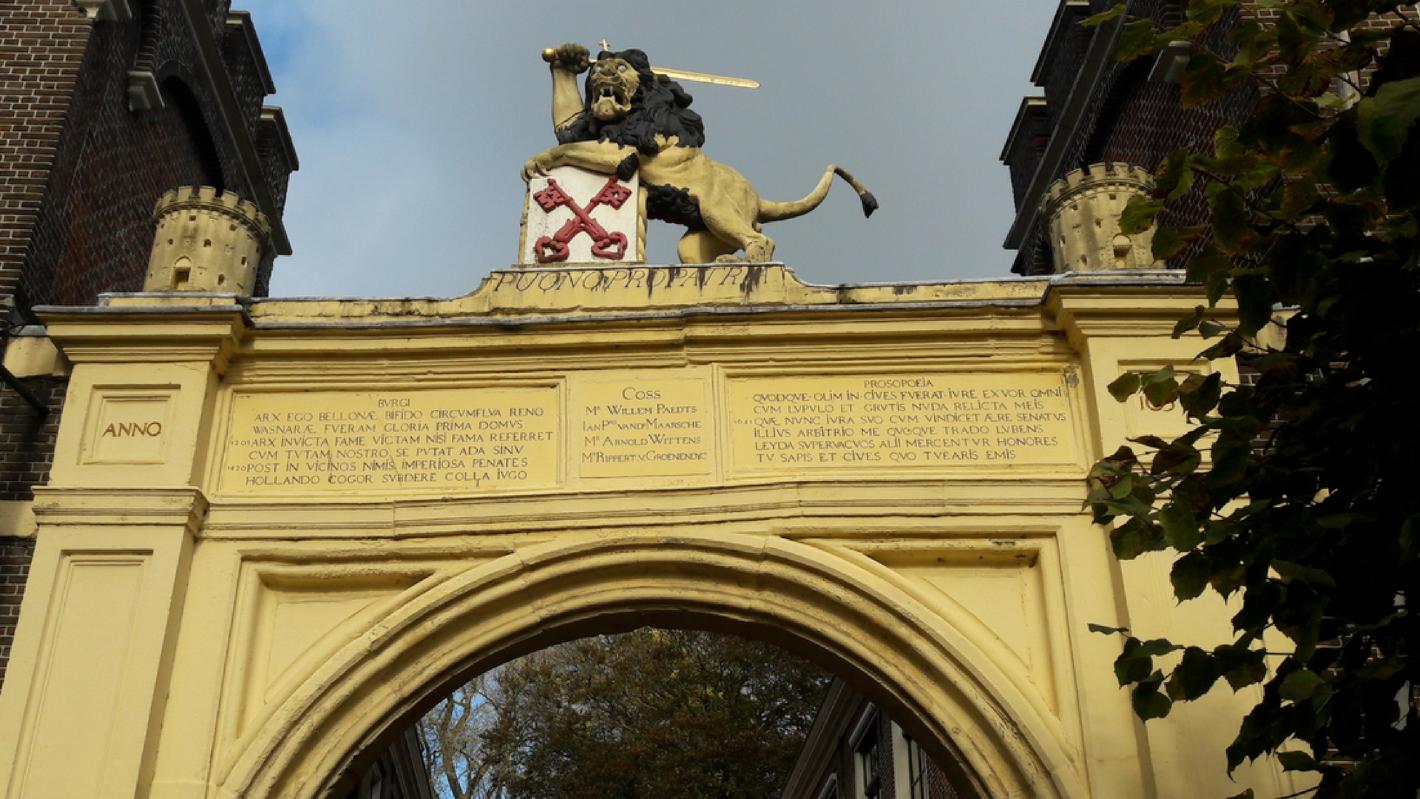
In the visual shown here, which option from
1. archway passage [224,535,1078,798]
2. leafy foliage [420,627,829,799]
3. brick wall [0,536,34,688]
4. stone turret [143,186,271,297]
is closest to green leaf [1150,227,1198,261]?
archway passage [224,535,1078,798]

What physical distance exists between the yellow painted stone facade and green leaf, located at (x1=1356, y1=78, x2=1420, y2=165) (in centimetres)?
465

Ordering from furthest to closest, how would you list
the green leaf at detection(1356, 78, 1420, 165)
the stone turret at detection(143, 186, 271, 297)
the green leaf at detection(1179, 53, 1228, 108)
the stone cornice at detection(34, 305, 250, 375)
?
Result: the stone turret at detection(143, 186, 271, 297) → the stone cornice at detection(34, 305, 250, 375) → the green leaf at detection(1179, 53, 1228, 108) → the green leaf at detection(1356, 78, 1420, 165)

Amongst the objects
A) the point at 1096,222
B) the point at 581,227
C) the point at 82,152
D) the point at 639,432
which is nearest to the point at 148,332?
the point at 581,227

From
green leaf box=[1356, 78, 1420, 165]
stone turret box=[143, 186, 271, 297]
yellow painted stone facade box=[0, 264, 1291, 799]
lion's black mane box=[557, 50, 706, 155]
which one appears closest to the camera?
green leaf box=[1356, 78, 1420, 165]

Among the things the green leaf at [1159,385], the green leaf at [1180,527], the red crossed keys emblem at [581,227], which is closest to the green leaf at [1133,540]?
the green leaf at [1180,527]

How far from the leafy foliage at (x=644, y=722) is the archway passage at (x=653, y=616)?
1630cm

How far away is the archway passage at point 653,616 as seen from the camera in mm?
8445

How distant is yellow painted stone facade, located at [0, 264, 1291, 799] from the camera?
8422mm

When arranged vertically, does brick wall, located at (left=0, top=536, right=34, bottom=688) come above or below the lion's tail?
below

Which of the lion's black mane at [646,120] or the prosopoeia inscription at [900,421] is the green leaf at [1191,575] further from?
the lion's black mane at [646,120]

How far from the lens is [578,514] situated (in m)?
9.00

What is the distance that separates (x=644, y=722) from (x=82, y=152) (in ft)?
52.6

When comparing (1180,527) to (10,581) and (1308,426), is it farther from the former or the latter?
(10,581)

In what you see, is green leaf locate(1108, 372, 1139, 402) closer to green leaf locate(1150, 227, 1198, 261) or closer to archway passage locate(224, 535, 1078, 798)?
green leaf locate(1150, 227, 1198, 261)
